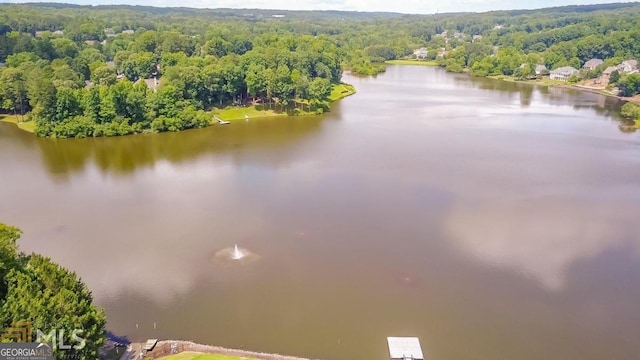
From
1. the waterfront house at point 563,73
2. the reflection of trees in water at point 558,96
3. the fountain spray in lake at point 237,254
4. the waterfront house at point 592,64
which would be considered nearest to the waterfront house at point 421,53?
the reflection of trees in water at point 558,96

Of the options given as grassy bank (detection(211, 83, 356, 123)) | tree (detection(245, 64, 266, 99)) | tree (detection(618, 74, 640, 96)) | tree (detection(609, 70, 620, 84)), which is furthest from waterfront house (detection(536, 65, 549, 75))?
tree (detection(245, 64, 266, 99))

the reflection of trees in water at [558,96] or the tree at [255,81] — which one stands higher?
the tree at [255,81]

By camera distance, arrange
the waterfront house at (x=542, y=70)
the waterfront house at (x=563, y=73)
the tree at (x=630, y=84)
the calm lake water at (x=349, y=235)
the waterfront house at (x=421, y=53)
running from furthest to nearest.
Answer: the waterfront house at (x=421, y=53)
the waterfront house at (x=542, y=70)
the waterfront house at (x=563, y=73)
the tree at (x=630, y=84)
the calm lake water at (x=349, y=235)

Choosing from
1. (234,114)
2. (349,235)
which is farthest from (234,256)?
(234,114)

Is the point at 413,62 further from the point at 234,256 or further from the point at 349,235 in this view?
the point at 234,256

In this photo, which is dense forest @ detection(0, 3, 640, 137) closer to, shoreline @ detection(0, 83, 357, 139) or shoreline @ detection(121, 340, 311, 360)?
shoreline @ detection(0, 83, 357, 139)

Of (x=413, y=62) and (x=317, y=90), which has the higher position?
(x=413, y=62)

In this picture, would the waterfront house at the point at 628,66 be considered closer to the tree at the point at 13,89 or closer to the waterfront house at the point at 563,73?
the waterfront house at the point at 563,73

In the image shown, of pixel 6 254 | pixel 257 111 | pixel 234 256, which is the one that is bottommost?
pixel 234 256
